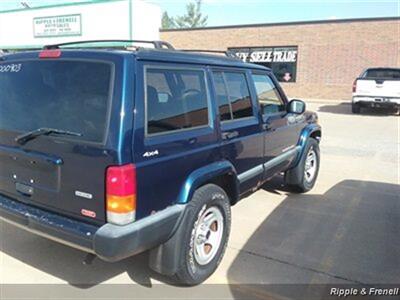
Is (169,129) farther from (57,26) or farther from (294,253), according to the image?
(57,26)

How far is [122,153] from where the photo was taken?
277cm

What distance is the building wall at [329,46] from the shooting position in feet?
72.0

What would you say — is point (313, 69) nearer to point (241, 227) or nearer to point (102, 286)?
point (241, 227)

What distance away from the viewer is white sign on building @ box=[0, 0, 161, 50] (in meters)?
21.8

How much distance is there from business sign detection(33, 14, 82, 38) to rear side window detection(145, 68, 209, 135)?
21.8 m

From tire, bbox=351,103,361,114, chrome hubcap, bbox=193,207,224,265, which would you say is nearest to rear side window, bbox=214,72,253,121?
chrome hubcap, bbox=193,207,224,265

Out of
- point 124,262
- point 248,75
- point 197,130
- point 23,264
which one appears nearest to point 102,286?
point 124,262

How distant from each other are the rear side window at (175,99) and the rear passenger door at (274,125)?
126 centimetres

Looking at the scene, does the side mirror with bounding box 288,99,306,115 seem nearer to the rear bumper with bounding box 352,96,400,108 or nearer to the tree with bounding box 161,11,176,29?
the rear bumper with bounding box 352,96,400,108

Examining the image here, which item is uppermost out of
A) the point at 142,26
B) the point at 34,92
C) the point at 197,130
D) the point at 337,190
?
the point at 142,26

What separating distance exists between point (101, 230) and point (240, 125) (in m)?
1.87

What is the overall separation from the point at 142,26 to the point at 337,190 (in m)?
18.0

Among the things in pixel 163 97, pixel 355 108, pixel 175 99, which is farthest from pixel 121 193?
pixel 355 108

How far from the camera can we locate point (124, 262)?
389 centimetres
